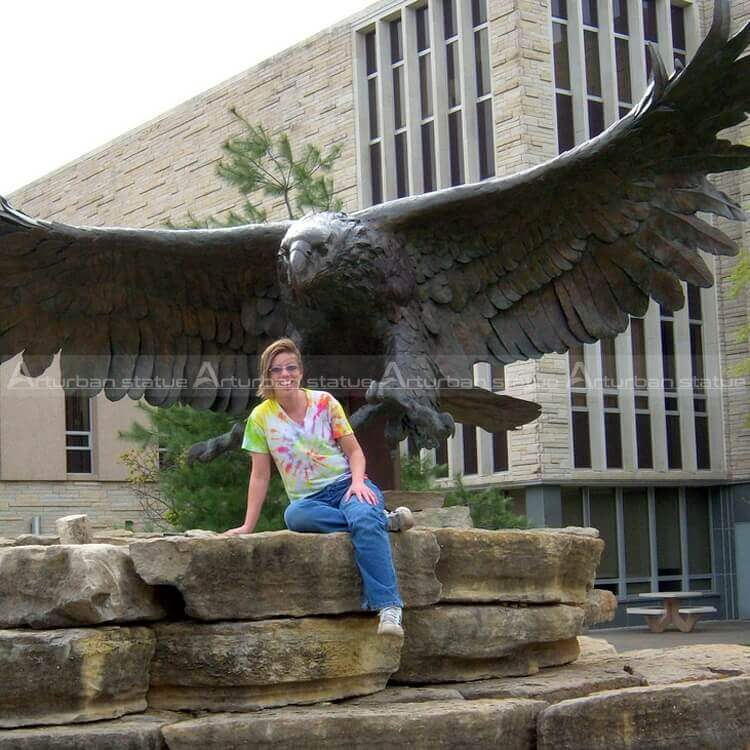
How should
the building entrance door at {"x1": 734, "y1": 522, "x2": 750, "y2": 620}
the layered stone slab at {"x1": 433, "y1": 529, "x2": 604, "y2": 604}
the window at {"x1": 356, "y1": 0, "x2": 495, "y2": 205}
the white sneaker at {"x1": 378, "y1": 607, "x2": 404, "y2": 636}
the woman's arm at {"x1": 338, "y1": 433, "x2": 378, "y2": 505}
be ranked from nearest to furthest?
the white sneaker at {"x1": 378, "y1": 607, "x2": 404, "y2": 636} → the woman's arm at {"x1": 338, "y1": 433, "x2": 378, "y2": 505} → the layered stone slab at {"x1": 433, "y1": 529, "x2": 604, "y2": 604} → the window at {"x1": 356, "y1": 0, "x2": 495, "y2": 205} → the building entrance door at {"x1": 734, "y1": 522, "x2": 750, "y2": 620}

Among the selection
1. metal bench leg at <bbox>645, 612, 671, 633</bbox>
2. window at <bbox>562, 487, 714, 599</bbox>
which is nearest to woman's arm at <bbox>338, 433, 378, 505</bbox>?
metal bench leg at <bbox>645, 612, 671, 633</bbox>

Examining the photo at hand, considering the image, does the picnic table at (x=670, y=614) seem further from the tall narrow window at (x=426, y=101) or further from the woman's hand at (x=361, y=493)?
the woman's hand at (x=361, y=493)

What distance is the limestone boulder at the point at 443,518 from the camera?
6734mm

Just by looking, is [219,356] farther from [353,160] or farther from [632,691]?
[353,160]

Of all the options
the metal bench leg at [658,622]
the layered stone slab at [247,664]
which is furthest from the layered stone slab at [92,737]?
the metal bench leg at [658,622]

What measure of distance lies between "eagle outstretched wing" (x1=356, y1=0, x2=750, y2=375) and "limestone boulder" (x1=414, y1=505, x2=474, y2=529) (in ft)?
2.59

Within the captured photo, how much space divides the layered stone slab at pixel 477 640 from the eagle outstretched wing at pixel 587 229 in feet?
4.99

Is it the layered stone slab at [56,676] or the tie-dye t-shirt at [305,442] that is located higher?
the tie-dye t-shirt at [305,442]

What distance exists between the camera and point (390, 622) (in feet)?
16.0

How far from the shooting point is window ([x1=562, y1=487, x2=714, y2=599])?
70.4ft

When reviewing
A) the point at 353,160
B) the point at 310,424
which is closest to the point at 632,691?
the point at 310,424

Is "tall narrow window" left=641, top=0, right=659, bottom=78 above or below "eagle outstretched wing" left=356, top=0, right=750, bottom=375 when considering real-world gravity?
above

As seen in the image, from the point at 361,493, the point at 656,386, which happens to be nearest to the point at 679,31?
the point at 656,386

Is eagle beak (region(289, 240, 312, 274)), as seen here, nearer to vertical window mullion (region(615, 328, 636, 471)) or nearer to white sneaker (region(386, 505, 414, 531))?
white sneaker (region(386, 505, 414, 531))
